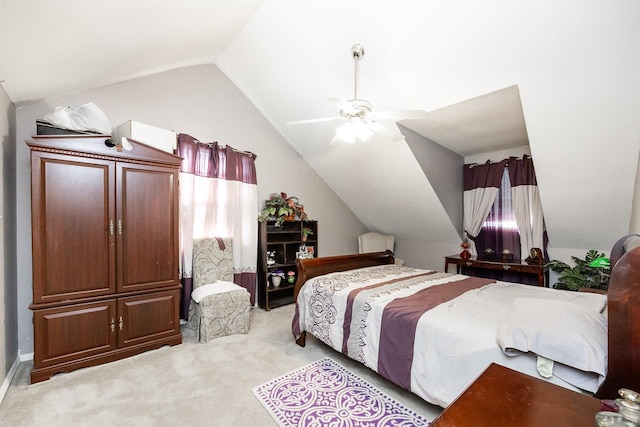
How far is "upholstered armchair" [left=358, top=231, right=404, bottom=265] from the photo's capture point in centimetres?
546

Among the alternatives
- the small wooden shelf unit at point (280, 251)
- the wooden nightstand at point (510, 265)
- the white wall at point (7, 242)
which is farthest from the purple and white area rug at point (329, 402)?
the wooden nightstand at point (510, 265)

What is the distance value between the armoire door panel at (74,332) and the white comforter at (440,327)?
166 centimetres

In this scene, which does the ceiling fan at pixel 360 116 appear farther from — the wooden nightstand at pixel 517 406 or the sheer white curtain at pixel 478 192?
the sheer white curtain at pixel 478 192

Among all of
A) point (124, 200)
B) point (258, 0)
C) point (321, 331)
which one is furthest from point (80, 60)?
point (321, 331)

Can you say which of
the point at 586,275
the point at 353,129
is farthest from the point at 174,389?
the point at 586,275

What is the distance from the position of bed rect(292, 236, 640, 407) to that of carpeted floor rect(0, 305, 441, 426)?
309 millimetres

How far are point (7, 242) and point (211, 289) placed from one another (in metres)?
1.68

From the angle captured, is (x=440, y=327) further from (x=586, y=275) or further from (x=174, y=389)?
(x=586, y=275)

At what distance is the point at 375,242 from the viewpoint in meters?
5.48

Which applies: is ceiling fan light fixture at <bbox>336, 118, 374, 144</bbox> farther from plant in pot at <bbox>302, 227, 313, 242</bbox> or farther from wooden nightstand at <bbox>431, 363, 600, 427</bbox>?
plant in pot at <bbox>302, 227, 313, 242</bbox>

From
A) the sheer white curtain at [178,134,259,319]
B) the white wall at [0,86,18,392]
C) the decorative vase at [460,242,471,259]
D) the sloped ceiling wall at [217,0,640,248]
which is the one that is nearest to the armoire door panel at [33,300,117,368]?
the white wall at [0,86,18,392]

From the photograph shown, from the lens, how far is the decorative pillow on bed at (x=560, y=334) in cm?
128

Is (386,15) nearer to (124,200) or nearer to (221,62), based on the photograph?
(221,62)

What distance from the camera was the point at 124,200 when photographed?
255 centimetres
